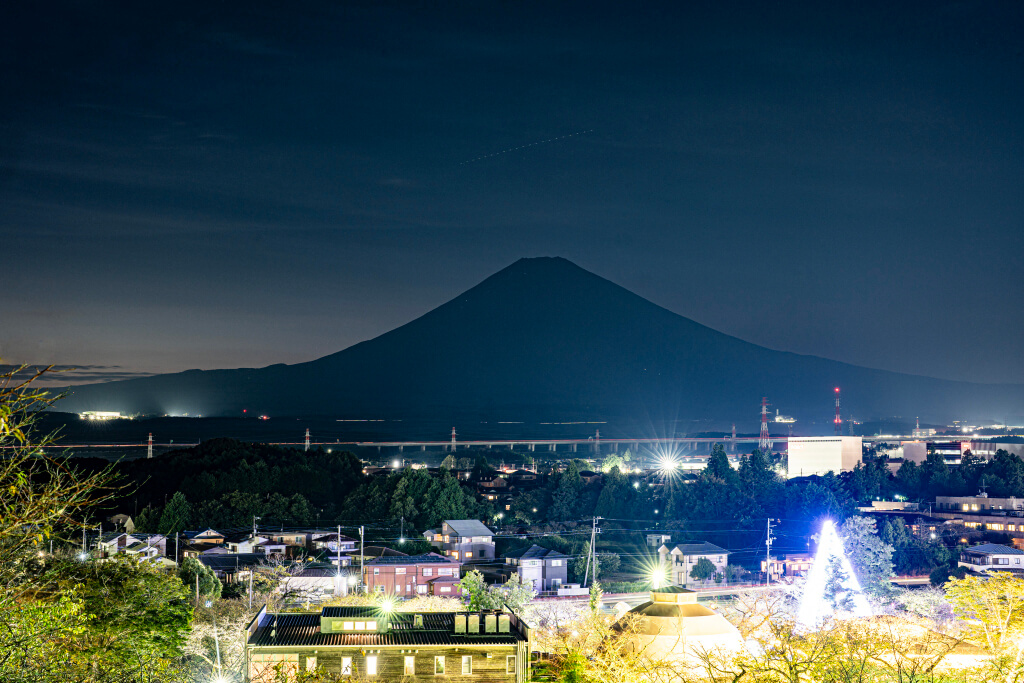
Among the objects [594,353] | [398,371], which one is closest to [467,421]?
[398,371]

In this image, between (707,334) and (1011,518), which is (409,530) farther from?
(707,334)

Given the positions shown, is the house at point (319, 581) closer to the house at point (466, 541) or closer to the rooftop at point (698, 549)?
the house at point (466, 541)

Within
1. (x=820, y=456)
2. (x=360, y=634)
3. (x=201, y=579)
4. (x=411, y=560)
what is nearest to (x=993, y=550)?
(x=411, y=560)

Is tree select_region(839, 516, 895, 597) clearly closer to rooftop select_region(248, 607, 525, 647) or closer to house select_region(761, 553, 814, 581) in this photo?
house select_region(761, 553, 814, 581)

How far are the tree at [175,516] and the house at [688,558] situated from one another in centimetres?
1261

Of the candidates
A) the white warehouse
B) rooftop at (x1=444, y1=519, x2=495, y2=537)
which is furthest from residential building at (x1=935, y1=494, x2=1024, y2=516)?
rooftop at (x1=444, y1=519, x2=495, y2=537)

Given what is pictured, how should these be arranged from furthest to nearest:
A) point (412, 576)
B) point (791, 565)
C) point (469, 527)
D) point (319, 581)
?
point (469, 527) < point (791, 565) < point (412, 576) < point (319, 581)

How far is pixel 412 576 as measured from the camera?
22047 millimetres

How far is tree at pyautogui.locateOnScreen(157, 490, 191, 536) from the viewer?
89.7ft

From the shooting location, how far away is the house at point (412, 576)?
2150 cm

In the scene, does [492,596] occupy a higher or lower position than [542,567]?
higher

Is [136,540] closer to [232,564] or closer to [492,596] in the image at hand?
[232,564]

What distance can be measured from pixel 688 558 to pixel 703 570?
30.0 inches

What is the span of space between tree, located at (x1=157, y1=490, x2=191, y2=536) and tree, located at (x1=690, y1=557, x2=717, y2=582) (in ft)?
43.0
